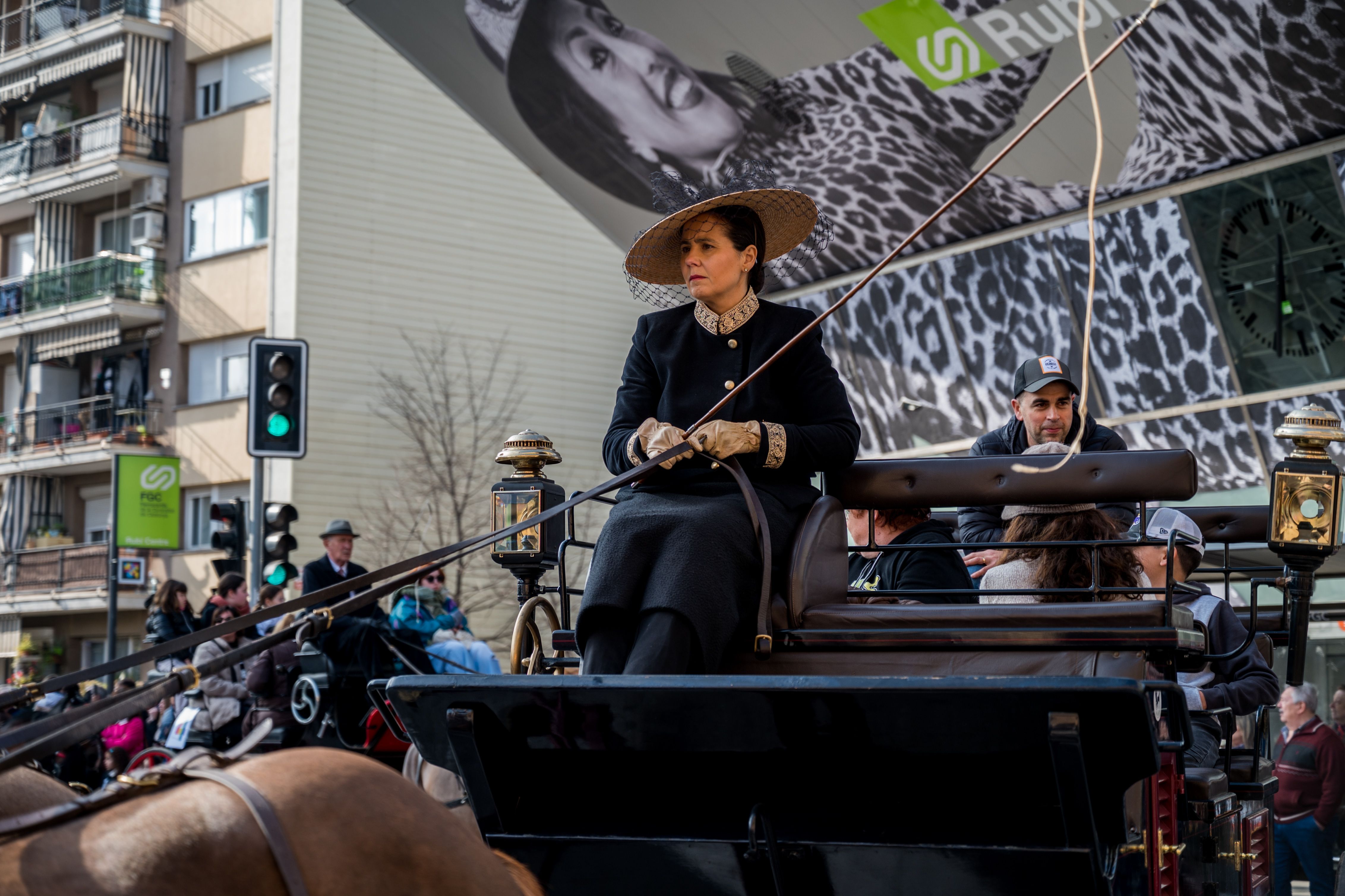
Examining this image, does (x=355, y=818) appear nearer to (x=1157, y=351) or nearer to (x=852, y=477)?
(x=852, y=477)

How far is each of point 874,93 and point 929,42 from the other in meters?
1.14

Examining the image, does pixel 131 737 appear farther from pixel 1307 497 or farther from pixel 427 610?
pixel 1307 497

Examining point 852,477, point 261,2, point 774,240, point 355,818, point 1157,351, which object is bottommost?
point 355,818

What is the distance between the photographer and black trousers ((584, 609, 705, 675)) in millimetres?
3969

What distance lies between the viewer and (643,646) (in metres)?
4.01

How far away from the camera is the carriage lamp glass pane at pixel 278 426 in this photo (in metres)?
12.2

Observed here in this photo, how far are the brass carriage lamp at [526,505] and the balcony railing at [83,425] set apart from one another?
24524 mm

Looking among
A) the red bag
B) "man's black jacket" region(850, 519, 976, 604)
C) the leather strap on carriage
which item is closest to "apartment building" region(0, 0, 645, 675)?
the red bag

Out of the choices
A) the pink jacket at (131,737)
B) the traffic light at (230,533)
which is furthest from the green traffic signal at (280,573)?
the traffic light at (230,533)

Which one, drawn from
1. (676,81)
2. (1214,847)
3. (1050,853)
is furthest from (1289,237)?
(1050,853)

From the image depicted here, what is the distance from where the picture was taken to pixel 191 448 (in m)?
28.1

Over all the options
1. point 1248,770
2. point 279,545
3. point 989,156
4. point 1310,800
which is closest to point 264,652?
point 279,545

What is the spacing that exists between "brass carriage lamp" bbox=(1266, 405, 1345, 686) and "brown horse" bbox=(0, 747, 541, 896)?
312cm

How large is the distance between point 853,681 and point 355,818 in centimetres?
136
